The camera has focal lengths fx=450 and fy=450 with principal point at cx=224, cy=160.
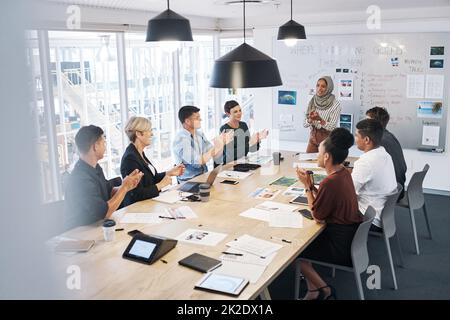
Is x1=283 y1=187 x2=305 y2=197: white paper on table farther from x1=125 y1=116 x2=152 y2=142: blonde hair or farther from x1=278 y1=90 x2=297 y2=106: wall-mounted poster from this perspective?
x1=278 y1=90 x2=297 y2=106: wall-mounted poster

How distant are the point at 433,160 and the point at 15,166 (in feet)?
21.0

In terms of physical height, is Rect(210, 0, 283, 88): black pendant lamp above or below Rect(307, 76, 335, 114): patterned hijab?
above

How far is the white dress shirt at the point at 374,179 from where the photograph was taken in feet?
11.4

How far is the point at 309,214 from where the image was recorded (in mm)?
3197

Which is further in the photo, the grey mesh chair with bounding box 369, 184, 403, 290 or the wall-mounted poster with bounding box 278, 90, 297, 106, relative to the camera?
the wall-mounted poster with bounding box 278, 90, 297, 106

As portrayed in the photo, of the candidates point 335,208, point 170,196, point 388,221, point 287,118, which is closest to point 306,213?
point 335,208

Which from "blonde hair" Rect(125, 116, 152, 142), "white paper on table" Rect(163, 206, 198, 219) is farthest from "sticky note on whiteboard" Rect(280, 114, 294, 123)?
"white paper on table" Rect(163, 206, 198, 219)

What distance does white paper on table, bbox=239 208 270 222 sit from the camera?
3174 mm

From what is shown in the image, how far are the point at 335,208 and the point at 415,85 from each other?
3.75m

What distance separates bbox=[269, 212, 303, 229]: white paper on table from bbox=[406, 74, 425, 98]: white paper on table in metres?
3.65

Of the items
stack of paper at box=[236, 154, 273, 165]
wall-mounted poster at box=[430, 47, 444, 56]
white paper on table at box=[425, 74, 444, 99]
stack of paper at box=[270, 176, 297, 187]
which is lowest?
stack of paper at box=[270, 176, 297, 187]

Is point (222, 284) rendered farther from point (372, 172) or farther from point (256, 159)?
point (256, 159)

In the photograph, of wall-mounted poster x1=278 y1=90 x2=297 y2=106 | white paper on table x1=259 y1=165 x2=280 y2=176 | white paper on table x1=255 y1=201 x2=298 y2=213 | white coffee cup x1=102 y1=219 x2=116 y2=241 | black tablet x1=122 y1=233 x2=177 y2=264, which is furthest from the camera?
wall-mounted poster x1=278 y1=90 x2=297 y2=106

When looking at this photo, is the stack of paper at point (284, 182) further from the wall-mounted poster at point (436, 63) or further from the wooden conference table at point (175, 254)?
the wall-mounted poster at point (436, 63)
